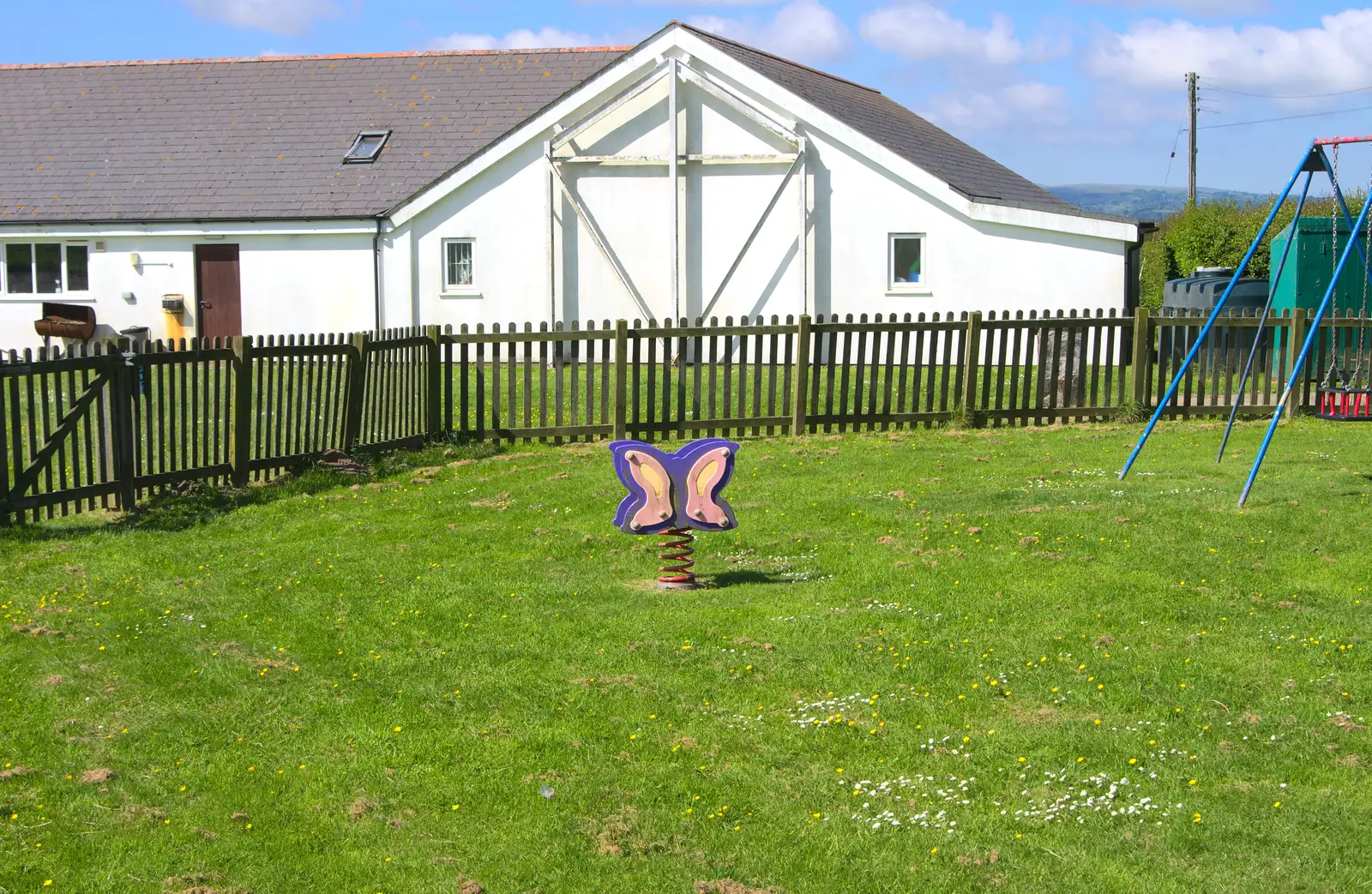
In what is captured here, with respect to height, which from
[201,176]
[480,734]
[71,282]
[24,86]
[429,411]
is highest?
[24,86]

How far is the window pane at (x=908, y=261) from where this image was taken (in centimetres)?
2517

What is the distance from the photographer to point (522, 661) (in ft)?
24.8

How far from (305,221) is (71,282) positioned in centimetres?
553

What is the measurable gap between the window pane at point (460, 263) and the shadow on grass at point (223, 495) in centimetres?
1210

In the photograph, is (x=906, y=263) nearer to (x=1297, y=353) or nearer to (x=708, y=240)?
(x=708, y=240)

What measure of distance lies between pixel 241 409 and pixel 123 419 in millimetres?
1298

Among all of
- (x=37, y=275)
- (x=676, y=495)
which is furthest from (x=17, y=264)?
(x=676, y=495)

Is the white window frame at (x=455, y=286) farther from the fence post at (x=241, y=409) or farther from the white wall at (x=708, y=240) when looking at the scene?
the fence post at (x=241, y=409)

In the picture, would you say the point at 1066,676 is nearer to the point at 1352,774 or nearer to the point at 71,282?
the point at 1352,774

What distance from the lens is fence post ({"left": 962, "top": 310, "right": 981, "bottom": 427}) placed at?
1620cm

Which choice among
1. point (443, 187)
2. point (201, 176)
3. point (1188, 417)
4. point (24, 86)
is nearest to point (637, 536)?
point (1188, 417)

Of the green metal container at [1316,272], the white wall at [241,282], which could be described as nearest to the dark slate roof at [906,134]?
the green metal container at [1316,272]

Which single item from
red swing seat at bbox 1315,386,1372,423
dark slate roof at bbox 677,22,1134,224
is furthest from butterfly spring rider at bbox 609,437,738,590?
dark slate roof at bbox 677,22,1134,224

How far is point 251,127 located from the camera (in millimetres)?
29734
